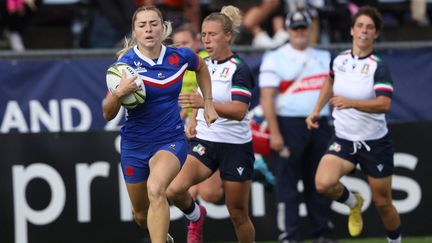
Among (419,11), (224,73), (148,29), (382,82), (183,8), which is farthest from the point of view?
(419,11)

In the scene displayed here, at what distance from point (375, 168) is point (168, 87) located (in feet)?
7.92

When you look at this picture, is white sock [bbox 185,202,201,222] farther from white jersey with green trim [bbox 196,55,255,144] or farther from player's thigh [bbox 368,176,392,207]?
player's thigh [bbox 368,176,392,207]

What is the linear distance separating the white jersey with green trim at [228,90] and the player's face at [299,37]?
1787mm

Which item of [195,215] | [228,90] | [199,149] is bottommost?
[195,215]

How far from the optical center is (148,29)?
9180mm

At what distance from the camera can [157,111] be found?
9344 mm

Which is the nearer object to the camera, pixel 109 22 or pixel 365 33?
pixel 365 33

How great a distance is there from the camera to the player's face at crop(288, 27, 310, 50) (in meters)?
11.9

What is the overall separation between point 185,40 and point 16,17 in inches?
165

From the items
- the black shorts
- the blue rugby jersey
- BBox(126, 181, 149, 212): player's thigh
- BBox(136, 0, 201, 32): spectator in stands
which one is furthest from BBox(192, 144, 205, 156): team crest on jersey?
BBox(136, 0, 201, 32): spectator in stands

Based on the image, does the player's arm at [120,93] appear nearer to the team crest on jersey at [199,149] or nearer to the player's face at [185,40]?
the team crest on jersey at [199,149]

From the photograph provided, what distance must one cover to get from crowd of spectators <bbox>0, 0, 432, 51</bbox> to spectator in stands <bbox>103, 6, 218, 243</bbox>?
4.86 meters

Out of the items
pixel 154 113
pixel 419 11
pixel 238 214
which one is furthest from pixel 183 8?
pixel 154 113

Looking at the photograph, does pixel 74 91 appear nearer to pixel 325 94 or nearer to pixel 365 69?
pixel 325 94
